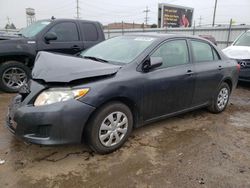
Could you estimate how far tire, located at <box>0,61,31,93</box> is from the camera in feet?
19.1

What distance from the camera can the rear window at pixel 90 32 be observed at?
6828mm

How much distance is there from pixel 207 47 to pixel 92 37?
328 centimetres

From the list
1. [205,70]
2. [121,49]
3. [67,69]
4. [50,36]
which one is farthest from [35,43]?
[205,70]

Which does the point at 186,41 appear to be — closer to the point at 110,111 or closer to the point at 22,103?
the point at 110,111

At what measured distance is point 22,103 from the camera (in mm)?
3059

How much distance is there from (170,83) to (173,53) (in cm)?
55

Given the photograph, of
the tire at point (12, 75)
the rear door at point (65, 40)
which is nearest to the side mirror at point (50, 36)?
the rear door at point (65, 40)

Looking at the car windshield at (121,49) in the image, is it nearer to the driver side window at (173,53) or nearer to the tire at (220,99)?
the driver side window at (173,53)

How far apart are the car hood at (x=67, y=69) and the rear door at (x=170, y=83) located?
0.65 meters

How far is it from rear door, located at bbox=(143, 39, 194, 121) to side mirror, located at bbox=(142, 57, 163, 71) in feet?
0.28

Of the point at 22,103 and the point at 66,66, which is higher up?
the point at 66,66

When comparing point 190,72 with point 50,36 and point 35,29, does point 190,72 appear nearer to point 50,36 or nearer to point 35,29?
point 50,36

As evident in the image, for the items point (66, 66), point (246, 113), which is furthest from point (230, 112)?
point (66, 66)

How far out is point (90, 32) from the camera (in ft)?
22.7
